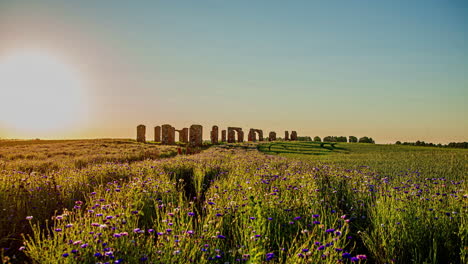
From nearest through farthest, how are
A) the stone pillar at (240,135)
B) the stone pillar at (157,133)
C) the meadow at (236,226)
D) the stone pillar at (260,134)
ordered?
the meadow at (236,226), the stone pillar at (157,133), the stone pillar at (240,135), the stone pillar at (260,134)

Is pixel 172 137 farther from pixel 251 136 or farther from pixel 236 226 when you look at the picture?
pixel 236 226

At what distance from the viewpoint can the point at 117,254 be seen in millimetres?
2520

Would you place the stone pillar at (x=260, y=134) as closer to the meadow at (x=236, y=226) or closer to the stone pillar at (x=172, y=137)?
the stone pillar at (x=172, y=137)

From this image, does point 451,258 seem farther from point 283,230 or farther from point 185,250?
point 185,250

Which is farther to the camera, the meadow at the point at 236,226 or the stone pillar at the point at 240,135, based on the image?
the stone pillar at the point at 240,135

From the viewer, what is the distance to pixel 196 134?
1421 inches

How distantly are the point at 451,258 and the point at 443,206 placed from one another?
1.04m

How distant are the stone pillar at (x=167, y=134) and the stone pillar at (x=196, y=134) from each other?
2935 mm

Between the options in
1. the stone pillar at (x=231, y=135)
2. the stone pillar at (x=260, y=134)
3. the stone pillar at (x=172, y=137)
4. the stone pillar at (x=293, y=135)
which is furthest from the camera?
the stone pillar at (x=260, y=134)

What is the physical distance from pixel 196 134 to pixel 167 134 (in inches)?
163

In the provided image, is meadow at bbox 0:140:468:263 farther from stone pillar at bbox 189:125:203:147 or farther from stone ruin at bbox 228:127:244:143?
stone ruin at bbox 228:127:244:143

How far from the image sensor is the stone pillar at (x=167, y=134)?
37.3 meters

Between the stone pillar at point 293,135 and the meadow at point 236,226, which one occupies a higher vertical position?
the stone pillar at point 293,135

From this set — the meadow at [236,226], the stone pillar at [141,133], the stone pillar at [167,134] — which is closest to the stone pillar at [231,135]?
the stone pillar at [167,134]
